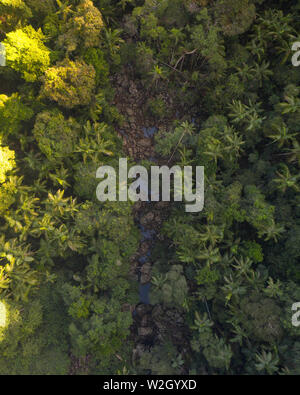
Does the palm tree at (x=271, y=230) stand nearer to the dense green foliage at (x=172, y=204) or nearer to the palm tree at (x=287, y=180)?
the dense green foliage at (x=172, y=204)

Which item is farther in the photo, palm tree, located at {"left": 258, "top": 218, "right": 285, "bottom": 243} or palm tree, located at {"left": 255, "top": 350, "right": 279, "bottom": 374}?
palm tree, located at {"left": 258, "top": 218, "right": 285, "bottom": 243}

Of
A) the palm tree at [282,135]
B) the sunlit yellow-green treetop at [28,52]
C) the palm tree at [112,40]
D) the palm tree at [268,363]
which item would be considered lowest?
the palm tree at [268,363]

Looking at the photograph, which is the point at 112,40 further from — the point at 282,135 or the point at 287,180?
the point at 287,180

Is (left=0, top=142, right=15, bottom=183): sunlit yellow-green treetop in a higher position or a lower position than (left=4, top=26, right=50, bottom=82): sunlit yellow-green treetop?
lower

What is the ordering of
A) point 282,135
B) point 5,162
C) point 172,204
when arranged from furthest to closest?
point 172,204 < point 282,135 < point 5,162

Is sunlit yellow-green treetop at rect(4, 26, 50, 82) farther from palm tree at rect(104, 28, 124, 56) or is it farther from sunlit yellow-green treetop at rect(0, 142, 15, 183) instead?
sunlit yellow-green treetop at rect(0, 142, 15, 183)

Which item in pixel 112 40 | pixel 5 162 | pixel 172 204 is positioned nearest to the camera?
pixel 5 162

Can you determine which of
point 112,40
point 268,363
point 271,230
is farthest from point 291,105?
point 268,363

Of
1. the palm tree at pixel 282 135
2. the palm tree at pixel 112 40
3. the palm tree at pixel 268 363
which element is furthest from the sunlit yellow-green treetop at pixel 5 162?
the palm tree at pixel 268 363

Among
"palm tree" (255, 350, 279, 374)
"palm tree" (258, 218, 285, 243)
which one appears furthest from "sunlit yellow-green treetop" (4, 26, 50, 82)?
"palm tree" (255, 350, 279, 374)
